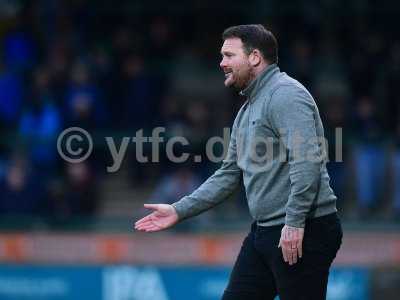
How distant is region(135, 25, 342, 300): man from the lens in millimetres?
5379

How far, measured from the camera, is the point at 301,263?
557 centimetres

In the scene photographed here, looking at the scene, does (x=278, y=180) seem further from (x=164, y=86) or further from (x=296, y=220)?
(x=164, y=86)

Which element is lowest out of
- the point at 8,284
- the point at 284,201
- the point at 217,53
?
the point at 8,284

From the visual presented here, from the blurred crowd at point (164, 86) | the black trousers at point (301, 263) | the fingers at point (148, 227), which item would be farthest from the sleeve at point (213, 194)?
the blurred crowd at point (164, 86)

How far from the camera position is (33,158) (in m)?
12.7

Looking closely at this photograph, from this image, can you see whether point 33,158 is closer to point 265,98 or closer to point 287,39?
point 287,39

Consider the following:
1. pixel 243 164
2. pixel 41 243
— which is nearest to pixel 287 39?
pixel 41 243

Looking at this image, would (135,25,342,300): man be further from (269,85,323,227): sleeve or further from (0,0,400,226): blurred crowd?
(0,0,400,226): blurred crowd

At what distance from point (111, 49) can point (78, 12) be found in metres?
0.92

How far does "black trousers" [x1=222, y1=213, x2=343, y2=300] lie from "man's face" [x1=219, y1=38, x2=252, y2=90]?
73cm

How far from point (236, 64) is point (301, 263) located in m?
1.02

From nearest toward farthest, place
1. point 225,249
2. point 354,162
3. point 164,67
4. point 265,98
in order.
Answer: point 265,98 → point 225,249 → point 354,162 → point 164,67

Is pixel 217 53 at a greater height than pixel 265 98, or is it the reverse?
pixel 217 53

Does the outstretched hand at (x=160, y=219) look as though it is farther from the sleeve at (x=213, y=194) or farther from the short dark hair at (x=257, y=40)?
the short dark hair at (x=257, y=40)
